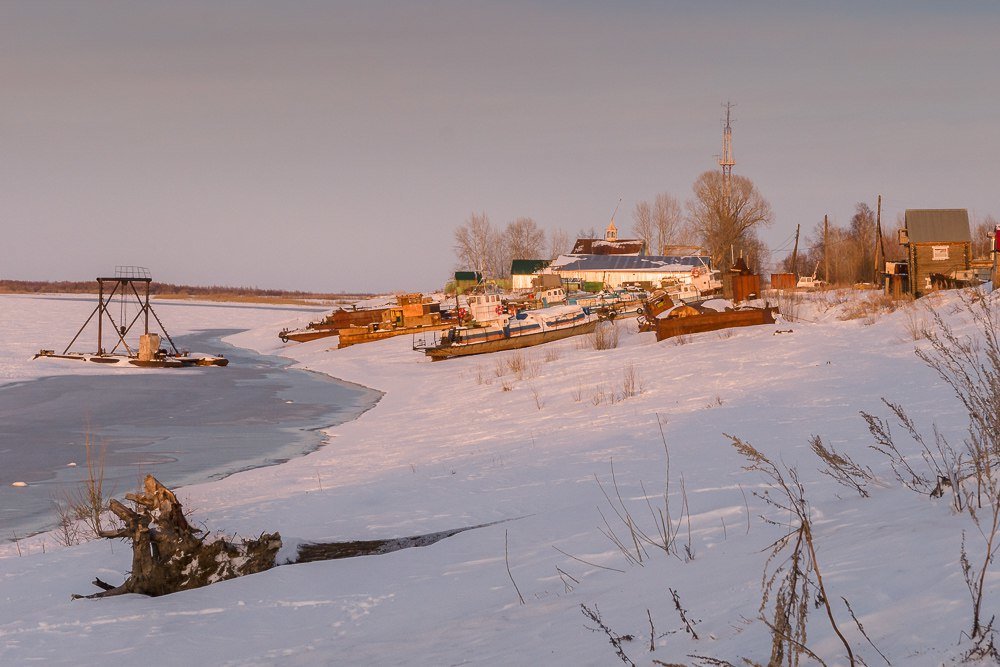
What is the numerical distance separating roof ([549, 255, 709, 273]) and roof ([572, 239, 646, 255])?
4758 millimetres

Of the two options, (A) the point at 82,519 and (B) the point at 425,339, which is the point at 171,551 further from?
(B) the point at 425,339

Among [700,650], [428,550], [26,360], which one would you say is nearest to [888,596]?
[700,650]

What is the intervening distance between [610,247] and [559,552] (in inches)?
3413

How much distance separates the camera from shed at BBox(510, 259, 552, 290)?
89812 millimetres

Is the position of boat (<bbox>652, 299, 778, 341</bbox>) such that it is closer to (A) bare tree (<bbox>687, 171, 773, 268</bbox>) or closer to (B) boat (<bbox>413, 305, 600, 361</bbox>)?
(B) boat (<bbox>413, 305, 600, 361</bbox>)

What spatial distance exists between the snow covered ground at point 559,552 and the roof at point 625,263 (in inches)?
2514

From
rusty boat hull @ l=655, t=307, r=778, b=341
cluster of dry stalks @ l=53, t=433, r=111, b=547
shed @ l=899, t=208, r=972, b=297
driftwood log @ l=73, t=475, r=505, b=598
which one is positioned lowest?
cluster of dry stalks @ l=53, t=433, r=111, b=547

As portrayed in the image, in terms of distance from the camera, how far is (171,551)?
18.8ft

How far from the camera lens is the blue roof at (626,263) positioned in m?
78.0

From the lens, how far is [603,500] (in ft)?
24.0

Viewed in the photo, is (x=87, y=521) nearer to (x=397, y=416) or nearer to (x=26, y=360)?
(x=397, y=416)

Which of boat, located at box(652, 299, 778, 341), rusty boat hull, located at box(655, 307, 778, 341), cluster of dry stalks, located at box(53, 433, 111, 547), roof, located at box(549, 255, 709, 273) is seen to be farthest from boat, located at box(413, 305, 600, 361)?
roof, located at box(549, 255, 709, 273)

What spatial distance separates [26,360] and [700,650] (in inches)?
1673

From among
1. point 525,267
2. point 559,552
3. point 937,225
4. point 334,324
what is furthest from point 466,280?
point 559,552
